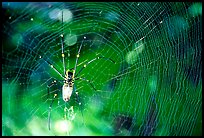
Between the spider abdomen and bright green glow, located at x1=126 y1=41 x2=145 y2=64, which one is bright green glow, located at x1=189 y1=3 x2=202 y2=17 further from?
the spider abdomen

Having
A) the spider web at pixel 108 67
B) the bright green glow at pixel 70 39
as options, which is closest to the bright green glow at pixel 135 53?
the spider web at pixel 108 67

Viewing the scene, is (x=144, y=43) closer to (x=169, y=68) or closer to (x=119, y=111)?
(x=169, y=68)

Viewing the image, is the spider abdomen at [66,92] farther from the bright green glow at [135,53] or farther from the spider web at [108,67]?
the bright green glow at [135,53]

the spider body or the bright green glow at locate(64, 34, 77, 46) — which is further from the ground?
the bright green glow at locate(64, 34, 77, 46)

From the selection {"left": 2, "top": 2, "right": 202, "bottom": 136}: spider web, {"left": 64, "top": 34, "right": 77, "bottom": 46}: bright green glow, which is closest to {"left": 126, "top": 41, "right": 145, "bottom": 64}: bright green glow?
{"left": 2, "top": 2, "right": 202, "bottom": 136}: spider web

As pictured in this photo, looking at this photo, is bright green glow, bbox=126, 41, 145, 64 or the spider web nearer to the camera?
the spider web

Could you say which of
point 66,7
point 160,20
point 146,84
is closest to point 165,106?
point 146,84

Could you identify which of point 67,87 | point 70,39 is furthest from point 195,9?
point 67,87
